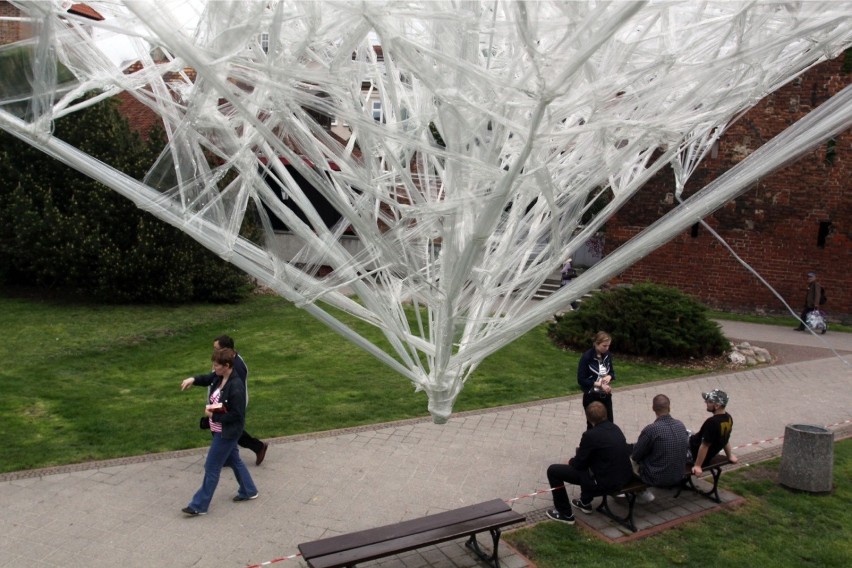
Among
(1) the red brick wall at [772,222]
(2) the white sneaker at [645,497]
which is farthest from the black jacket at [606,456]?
(1) the red brick wall at [772,222]

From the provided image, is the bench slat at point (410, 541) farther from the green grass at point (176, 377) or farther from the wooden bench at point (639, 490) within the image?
the green grass at point (176, 377)

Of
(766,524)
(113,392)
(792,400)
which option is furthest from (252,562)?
(792,400)

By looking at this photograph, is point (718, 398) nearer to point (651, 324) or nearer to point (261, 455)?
point (261, 455)

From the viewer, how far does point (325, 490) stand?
21.4 ft

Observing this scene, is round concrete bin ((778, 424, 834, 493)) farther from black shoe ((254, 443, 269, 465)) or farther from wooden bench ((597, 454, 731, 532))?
black shoe ((254, 443, 269, 465))

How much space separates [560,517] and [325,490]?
7.30 feet

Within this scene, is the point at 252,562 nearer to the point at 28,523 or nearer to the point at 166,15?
the point at 28,523

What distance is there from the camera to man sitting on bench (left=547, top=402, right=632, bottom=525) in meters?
5.75

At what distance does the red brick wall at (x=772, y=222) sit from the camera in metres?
15.9

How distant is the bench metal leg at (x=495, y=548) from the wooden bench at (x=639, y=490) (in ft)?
3.82

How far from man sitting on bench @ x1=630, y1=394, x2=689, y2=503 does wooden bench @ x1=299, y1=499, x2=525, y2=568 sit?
143 cm

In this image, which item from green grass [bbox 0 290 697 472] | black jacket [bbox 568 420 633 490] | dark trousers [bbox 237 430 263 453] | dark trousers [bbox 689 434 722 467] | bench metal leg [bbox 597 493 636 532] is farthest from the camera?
green grass [bbox 0 290 697 472]

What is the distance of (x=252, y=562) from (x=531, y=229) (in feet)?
11.1

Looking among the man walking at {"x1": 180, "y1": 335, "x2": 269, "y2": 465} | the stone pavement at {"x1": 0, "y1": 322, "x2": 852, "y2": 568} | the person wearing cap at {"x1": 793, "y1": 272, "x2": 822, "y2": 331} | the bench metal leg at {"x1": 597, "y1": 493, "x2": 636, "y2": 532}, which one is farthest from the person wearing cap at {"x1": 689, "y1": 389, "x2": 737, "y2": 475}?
the person wearing cap at {"x1": 793, "y1": 272, "x2": 822, "y2": 331}
